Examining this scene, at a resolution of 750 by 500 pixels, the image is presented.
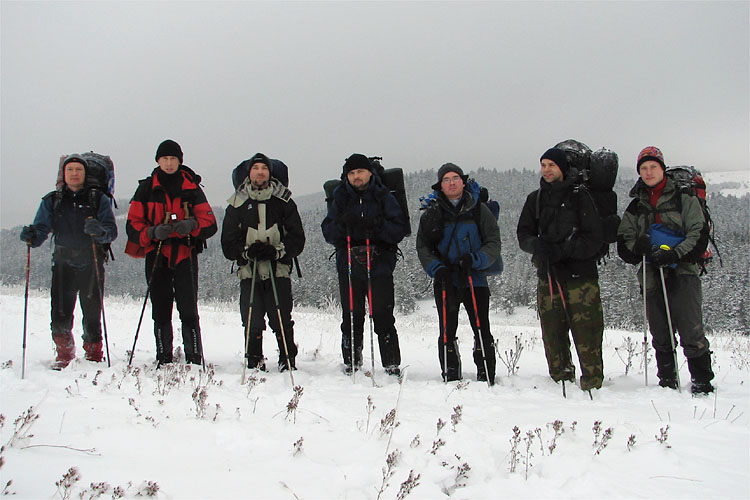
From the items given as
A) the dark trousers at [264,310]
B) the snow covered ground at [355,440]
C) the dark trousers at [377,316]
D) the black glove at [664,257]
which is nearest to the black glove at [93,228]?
the snow covered ground at [355,440]

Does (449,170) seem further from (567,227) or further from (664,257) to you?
(664,257)

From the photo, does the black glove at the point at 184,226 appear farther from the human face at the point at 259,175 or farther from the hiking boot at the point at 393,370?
the hiking boot at the point at 393,370

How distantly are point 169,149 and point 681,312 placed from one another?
239 inches

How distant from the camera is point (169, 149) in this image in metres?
5.48

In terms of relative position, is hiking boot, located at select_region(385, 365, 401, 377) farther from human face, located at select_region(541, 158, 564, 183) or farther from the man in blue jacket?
the man in blue jacket

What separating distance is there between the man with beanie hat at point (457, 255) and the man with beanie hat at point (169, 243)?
2613 mm

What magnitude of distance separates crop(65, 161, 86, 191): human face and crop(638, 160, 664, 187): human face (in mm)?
6492

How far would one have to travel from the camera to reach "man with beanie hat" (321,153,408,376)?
5.34 m

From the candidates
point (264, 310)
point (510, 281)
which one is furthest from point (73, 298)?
point (510, 281)

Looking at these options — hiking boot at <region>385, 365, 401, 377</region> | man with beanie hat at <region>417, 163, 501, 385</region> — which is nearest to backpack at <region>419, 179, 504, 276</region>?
man with beanie hat at <region>417, 163, 501, 385</region>

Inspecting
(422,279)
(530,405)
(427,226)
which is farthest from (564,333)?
(422,279)

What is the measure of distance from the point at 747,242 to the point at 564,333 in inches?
3288

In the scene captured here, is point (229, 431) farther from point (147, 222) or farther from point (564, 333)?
point (564, 333)

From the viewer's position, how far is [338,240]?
217 inches
